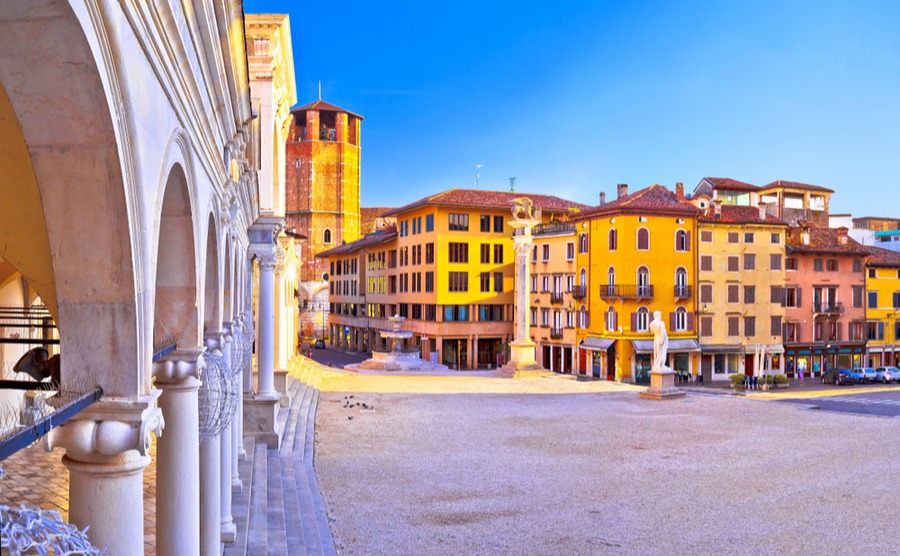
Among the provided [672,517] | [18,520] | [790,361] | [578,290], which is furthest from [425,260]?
[18,520]

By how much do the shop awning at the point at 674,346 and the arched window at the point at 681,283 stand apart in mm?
2671

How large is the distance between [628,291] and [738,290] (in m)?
8.01

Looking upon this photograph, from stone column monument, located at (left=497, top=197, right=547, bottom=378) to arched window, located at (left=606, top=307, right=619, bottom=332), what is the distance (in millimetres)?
5474

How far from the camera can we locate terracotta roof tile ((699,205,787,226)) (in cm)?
4725

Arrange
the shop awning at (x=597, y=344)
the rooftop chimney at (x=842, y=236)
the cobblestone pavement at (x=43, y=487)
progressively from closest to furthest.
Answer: the cobblestone pavement at (x=43, y=487)
the shop awning at (x=597, y=344)
the rooftop chimney at (x=842, y=236)

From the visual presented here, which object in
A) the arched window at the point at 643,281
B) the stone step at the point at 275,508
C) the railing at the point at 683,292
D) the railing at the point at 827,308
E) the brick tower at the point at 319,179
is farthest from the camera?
the brick tower at the point at 319,179

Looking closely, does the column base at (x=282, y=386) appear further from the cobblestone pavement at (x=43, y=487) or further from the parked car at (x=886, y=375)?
the parked car at (x=886, y=375)

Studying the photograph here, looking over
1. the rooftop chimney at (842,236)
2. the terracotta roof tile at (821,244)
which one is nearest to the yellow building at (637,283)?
the terracotta roof tile at (821,244)

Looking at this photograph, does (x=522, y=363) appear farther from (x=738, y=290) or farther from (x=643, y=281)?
(x=738, y=290)

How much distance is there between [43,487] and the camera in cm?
1058

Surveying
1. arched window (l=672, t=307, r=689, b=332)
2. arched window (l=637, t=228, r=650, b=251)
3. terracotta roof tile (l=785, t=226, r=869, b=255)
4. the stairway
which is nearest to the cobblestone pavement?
the stairway

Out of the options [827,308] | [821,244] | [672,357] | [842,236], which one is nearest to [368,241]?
[672,357]

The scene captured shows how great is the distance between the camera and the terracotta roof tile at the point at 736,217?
155 feet

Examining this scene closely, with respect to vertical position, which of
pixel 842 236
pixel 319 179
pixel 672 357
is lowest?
pixel 672 357
